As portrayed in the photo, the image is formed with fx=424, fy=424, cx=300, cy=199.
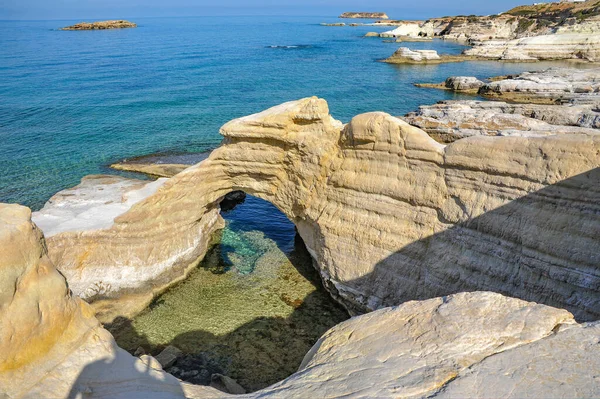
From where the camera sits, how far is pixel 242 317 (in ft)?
39.1

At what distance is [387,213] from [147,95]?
114 ft

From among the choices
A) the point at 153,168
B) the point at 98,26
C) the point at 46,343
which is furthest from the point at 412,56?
the point at 98,26

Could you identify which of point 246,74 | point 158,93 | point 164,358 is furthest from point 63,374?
point 246,74

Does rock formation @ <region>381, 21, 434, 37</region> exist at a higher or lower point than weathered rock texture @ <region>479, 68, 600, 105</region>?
higher

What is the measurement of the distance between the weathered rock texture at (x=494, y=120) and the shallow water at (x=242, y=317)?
1131 cm

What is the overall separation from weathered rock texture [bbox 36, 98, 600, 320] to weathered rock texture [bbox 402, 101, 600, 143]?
10686 mm

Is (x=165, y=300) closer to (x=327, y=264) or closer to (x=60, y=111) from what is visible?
(x=327, y=264)

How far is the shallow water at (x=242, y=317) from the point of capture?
1035 cm

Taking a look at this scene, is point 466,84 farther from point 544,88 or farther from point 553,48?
point 553,48

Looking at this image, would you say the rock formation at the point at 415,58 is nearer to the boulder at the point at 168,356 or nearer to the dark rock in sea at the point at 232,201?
the dark rock in sea at the point at 232,201

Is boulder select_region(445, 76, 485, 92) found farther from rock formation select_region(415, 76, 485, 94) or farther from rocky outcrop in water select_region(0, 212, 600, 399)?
rocky outcrop in water select_region(0, 212, 600, 399)

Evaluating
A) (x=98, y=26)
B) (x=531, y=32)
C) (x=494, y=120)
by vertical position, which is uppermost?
(x=98, y=26)

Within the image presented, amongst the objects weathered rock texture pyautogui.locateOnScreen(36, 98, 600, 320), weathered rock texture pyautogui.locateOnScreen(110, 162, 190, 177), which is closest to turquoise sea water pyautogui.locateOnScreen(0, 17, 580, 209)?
weathered rock texture pyautogui.locateOnScreen(110, 162, 190, 177)

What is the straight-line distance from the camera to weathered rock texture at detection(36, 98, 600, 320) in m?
8.56
